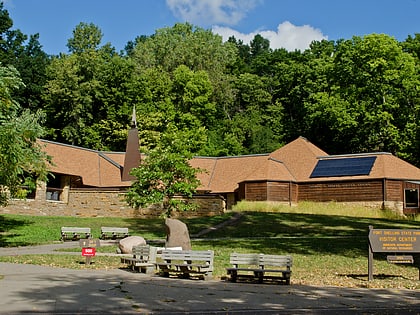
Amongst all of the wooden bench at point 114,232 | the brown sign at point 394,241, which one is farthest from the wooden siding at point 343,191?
the brown sign at point 394,241

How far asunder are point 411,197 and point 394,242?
3260cm

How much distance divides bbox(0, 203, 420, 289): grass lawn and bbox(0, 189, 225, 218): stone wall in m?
2.12

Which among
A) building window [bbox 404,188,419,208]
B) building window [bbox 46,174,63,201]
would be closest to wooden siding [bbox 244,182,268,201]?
building window [bbox 404,188,419,208]

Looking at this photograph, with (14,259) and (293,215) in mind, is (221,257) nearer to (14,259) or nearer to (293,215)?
(14,259)

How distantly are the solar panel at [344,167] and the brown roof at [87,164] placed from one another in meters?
16.7

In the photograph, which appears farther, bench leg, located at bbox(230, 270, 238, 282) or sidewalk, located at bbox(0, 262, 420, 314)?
bench leg, located at bbox(230, 270, 238, 282)

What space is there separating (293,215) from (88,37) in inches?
1734

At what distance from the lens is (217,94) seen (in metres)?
66.5

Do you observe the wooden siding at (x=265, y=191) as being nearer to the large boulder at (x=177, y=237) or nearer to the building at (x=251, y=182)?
the building at (x=251, y=182)

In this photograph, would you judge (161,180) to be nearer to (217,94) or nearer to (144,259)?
(144,259)

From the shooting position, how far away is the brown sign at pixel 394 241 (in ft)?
49.1

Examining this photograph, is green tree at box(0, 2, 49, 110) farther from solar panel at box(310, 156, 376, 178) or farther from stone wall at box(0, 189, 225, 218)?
solar panel at box(310, 156, 376, 178)

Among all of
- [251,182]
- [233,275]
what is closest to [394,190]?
[251,182]

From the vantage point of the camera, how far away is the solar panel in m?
45.1
